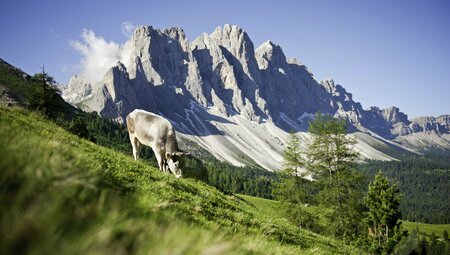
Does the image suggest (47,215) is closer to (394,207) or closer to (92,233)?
(92,233)

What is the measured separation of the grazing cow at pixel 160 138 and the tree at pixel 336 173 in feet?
82.5

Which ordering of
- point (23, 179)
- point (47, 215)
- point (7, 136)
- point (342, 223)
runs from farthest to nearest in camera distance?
1. point (342, 223)
2. point (7, 136)
3. point (23, 179)
4. point (47, 215)

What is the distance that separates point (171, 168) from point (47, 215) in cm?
1615

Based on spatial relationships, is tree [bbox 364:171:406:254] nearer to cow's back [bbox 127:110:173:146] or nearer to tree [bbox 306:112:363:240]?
tree [bbox 306:112:363:240]

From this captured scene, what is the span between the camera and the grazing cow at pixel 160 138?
17.7m

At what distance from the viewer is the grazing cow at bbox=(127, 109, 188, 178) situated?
1770cm

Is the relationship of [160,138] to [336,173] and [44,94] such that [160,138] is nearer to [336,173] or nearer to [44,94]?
[336,173]

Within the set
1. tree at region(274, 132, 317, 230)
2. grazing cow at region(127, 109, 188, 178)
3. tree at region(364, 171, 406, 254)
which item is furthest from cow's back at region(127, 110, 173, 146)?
tree at region(364, 171, 406, 254)

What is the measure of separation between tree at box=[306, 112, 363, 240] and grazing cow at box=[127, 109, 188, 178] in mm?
25156

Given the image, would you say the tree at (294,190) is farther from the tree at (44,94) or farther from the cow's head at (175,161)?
the tree at (44,94)

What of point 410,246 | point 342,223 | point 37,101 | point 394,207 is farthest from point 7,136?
point 37,101

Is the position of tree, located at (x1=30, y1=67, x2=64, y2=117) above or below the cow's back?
above

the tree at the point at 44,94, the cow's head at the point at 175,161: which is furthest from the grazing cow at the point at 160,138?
the tree at the point at 44,94

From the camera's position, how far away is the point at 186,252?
2.21 metres
